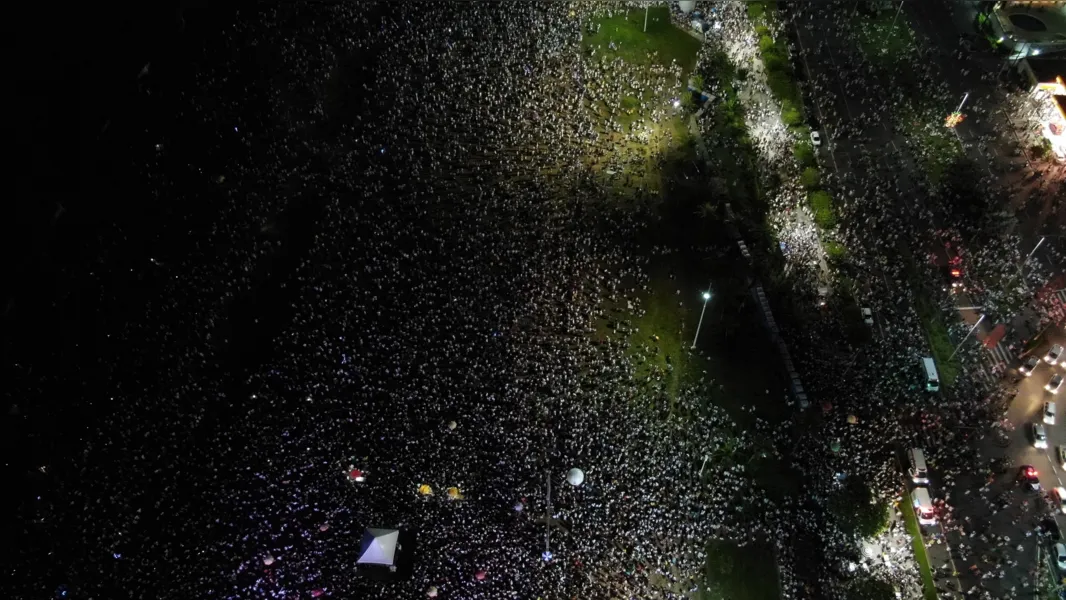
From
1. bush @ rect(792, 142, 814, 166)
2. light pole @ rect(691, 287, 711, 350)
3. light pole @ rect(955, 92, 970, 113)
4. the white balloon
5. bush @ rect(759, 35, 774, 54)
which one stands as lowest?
the white balloon

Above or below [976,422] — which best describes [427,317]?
above

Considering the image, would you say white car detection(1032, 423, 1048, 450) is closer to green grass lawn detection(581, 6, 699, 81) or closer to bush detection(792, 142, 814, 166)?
bush detection(792, 142, 814, 166)

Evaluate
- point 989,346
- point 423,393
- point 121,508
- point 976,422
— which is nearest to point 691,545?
point 423,393

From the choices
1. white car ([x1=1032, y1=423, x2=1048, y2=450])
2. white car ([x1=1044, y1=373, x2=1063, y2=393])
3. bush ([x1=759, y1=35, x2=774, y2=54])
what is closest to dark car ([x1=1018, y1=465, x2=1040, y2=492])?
white car ([x1=1032, y1=423, x2=1048, y2=450])

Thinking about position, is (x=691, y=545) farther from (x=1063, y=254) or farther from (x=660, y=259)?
(x=1063, y=254)

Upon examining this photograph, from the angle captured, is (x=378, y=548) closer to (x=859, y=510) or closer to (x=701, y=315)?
(x=701, y=315)

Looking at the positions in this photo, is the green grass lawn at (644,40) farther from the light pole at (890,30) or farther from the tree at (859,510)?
the tree at (859,510)

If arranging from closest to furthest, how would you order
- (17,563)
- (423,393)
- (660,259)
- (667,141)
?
(17,563) < (423,393) < (660,259) < (667,141)
